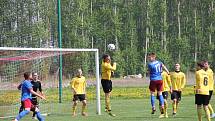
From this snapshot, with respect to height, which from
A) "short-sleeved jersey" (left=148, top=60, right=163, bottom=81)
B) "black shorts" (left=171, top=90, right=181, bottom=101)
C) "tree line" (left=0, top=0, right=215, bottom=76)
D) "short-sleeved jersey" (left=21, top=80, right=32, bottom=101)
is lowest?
"black shorts" (left=171, top=90, right=181, bottom=101)

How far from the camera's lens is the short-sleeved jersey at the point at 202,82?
16094 millimetres

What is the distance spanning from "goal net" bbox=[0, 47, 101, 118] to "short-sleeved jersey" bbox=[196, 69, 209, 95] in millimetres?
6657

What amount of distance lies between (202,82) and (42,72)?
10.0m

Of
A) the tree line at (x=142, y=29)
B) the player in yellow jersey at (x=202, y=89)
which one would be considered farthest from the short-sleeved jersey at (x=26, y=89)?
the tree line at (x=142, y=29)

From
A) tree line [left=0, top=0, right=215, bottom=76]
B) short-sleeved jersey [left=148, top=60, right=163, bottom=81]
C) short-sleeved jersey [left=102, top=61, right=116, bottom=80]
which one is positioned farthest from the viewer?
tree line [left=0, top=0, right=215, bottom=76]

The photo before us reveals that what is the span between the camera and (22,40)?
52.2 meters

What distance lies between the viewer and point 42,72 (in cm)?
2452

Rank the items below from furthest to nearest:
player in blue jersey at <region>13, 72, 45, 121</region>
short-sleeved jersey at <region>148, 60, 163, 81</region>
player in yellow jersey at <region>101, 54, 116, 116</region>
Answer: player in yellow jersey at <region>101, 54, 116, 116</region>
short-sleeved jersey at <region>148, 60, 163, 81</region>
player in blue jersey at <region>13, 72, 45, 121</region>

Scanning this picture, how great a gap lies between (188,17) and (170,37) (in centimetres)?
360

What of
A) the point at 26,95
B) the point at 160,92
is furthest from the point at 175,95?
the point at 26,95

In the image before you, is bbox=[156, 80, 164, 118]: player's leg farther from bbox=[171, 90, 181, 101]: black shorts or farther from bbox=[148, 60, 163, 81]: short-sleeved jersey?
bbox=[171, 90, 181, 101]: black shorts

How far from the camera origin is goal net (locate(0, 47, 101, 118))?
22.5 m

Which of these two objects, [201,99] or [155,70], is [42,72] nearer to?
[155,70]

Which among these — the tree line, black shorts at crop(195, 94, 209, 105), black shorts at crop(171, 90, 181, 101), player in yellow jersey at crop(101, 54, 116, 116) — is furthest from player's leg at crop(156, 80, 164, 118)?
the tree line
